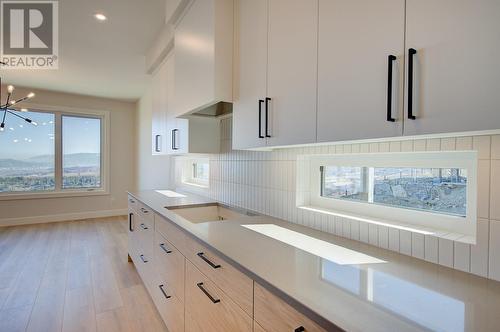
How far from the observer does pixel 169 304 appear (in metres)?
1.79

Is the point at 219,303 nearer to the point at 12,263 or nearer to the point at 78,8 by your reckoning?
the point at 78,8

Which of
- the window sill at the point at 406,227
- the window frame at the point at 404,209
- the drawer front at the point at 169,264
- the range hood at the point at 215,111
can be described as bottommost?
the drawer front at the point at 169,264

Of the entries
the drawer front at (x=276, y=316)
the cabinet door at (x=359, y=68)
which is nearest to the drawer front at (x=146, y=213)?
the drawer front at (x=276, y=316)

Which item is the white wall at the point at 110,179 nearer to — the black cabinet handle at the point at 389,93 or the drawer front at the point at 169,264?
the drawer front at the point at 169,264

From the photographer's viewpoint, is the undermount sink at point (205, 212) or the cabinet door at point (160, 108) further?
the cabinet door at point (160, 108)

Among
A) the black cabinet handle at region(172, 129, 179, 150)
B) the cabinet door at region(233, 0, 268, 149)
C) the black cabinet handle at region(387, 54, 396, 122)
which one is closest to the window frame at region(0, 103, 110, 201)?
the black cabinet handle at region(172, 129, 179, 150)

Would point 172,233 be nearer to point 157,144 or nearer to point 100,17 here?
point 157,144

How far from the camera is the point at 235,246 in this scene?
3.93 ft

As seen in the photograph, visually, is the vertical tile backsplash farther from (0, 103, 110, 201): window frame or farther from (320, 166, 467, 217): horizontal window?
(0, 103, 110, 201): window frame

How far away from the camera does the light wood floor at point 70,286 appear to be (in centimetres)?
205

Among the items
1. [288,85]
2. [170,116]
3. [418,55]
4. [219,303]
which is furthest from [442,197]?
[170,116]

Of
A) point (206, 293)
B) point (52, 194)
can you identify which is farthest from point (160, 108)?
point (52, 194)

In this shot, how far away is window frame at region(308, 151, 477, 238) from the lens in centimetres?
101

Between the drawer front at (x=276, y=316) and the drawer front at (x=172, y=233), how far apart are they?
2.30ft
